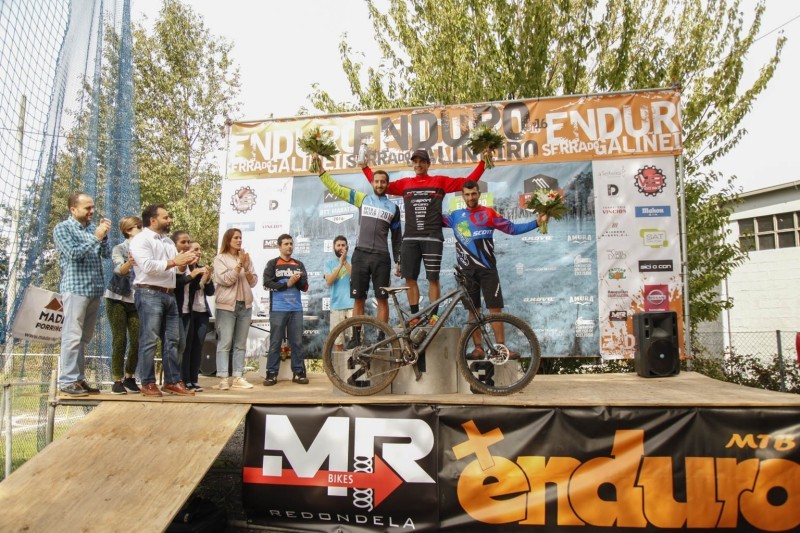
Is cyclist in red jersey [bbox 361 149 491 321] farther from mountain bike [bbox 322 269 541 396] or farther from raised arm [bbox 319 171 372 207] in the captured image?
mountain bike [bbox 322 269 541 396]

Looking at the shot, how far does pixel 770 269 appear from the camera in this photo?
16094 millimetres

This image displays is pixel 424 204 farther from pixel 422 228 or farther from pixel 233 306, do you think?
pixel 233 306

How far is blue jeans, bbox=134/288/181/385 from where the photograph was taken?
15.6 ft

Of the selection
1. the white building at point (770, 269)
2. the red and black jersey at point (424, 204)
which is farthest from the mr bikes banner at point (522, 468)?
the white building at point (770, 269)

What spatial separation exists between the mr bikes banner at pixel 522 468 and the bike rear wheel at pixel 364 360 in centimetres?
35

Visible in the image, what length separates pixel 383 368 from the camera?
15.8ft

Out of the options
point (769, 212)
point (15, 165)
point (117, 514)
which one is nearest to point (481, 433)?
point (117, 514)

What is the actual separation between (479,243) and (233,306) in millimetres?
2685

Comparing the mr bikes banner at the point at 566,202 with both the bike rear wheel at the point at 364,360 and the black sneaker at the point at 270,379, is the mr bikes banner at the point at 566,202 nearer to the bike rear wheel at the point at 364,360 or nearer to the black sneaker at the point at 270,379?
the black sneaker at the point at 270,379

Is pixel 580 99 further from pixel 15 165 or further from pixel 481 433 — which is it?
pixel 15 165

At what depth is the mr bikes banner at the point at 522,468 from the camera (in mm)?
3951

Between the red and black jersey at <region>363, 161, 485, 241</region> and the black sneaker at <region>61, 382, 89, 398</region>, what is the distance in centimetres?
332

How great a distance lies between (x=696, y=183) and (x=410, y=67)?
19.9ft

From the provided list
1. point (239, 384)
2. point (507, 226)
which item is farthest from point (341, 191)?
point (239, 384)
